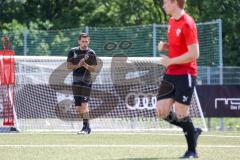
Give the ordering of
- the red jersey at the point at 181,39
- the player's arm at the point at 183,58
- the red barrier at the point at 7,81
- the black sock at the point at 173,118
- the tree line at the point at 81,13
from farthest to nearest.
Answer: the tree line at the point at 81,13 < the red barrier at the point at 7,81 < the black sock at the point at 173,118 < the red jersey at the point at 181,39 < the player's arm at the point at 183,58

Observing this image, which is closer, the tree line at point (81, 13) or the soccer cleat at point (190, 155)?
the soccer cleat at point (190, 155)

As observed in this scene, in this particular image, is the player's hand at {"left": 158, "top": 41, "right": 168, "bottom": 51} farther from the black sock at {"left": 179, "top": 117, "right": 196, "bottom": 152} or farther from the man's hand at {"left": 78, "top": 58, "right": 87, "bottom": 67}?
the man's hand at {"left": 78, "top": 58, "right": 87, "bottom": 67}

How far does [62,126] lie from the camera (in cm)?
1680

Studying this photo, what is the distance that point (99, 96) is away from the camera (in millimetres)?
17234

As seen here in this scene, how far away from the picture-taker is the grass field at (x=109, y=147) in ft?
31.6

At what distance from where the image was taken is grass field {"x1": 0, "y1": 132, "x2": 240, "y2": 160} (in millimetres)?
9617

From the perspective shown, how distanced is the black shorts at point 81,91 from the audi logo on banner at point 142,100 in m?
1.96

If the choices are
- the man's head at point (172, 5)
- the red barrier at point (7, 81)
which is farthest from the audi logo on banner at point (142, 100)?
the man's head at point (172, 5)

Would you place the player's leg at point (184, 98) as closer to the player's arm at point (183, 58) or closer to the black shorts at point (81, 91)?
the player's arm at point (183, 58)

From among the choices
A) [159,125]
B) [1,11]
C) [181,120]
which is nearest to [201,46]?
[159,125]

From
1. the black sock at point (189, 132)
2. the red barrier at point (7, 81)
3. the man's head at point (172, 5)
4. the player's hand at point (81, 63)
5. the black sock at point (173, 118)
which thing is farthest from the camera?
the red barrier at point (7, 81)

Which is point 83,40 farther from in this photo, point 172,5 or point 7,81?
point 172,5

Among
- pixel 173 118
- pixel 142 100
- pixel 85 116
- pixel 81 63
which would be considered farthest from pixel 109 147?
pixel 142 100

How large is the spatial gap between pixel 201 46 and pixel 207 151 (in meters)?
10.4
